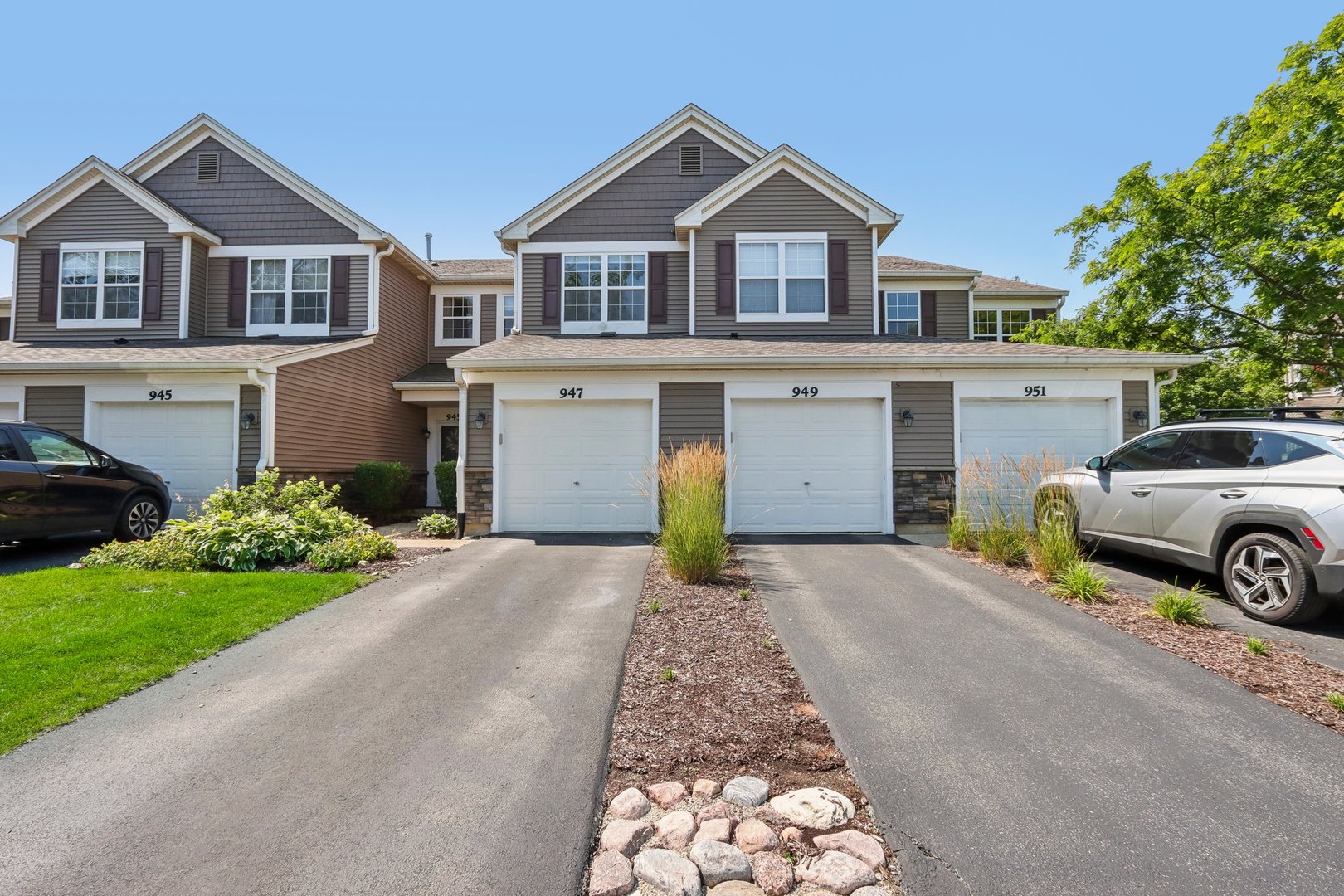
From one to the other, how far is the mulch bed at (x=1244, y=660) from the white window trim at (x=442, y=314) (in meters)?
14.2

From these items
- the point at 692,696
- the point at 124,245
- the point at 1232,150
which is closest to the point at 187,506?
the point at 124,245

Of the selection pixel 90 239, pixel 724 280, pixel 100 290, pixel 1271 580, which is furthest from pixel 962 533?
pixel 90 239

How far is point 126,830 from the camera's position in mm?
2342

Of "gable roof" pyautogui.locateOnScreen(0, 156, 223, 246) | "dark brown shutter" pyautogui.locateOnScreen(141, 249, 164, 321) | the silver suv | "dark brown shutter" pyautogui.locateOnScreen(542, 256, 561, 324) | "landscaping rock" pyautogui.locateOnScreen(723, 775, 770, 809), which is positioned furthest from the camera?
"dark brown shutter" pyautogui.locateOnScreen(141, 249, 164, 321)

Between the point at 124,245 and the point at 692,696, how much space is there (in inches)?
618

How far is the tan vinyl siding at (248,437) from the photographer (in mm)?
10805

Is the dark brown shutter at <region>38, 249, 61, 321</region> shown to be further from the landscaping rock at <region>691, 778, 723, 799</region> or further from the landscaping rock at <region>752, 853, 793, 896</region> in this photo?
the landscaping rock at <region>752, 853, 793, 896</region>

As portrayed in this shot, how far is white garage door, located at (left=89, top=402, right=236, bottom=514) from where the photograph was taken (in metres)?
10.9

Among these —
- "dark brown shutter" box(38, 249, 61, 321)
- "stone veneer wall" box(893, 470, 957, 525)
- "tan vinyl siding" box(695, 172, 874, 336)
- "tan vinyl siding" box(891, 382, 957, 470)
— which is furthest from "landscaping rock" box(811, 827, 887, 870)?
"dark brown shutter" box(38, 249, 61, 321)

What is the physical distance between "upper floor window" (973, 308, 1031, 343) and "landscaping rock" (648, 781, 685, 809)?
17287 millimetres

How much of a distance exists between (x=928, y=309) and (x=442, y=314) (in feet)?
40.8

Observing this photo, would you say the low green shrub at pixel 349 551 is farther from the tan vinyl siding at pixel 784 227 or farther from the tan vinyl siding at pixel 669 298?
the tan vinyl siding at pixel 784 227

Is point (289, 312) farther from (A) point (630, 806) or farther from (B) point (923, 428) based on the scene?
(A) point (630, 806)

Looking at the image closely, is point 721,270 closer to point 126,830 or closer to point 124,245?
point 126,830
